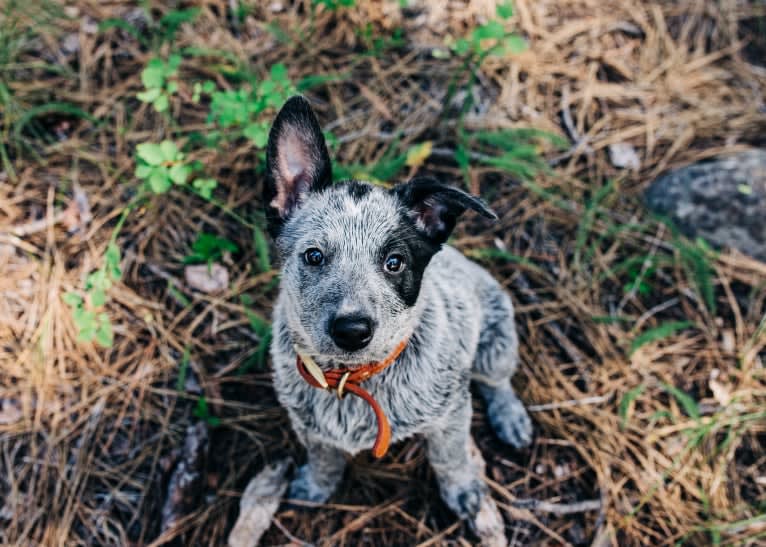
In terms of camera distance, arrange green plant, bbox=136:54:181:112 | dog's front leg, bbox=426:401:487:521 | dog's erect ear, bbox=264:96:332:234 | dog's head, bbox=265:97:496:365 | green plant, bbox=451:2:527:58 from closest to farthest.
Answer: dog's head, bbox=265:97:496:365 → dog's erect ear, bbox=264:96:332:234 → dog's front leg, bbox=426:401:487:521 → green plant, bbox=136:54:181:112 → green plant, bbox=451:2:527:58

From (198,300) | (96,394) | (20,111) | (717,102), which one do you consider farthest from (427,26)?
(96,394)

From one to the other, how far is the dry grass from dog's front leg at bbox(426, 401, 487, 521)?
17 cm

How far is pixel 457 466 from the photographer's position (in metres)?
3.45

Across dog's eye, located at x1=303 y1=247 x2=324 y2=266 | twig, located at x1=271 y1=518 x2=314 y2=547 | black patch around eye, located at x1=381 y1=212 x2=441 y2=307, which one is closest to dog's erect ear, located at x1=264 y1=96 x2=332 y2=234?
dog's eye, located at x1=303 y1=247 x2=324 y2=266

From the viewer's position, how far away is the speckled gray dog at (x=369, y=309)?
8.78ft

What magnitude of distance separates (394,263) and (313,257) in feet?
1.32

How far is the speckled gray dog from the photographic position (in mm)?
2676

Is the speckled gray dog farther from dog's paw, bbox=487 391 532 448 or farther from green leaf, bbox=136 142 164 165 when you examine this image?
green leaf, bbox=136 142 164 165

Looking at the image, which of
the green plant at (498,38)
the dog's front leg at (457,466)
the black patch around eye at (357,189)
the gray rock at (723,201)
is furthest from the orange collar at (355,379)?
the gray rock at (723,201)

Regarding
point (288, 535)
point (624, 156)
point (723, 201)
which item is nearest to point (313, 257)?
point (288, 535)

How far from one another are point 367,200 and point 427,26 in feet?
9.12

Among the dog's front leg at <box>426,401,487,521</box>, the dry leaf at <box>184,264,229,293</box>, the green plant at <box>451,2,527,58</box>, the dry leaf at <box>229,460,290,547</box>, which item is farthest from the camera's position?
the dry leaf at <box>184,264,229,293</box>

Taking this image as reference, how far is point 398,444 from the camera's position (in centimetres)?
390

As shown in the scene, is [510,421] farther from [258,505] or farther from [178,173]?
[178,173]
